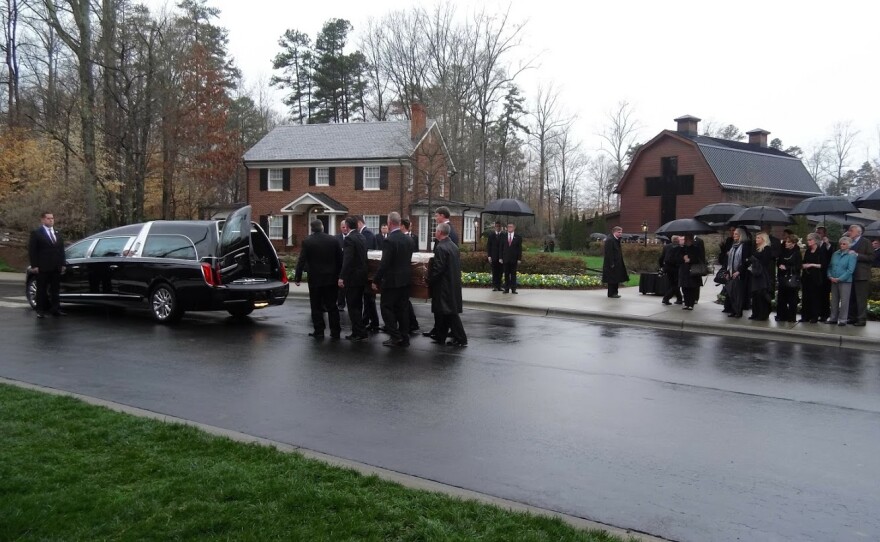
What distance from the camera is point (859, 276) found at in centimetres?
1186

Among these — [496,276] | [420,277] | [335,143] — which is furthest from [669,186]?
[420,277]

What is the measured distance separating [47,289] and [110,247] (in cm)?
145

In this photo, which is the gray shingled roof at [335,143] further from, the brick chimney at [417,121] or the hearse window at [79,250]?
the hearse window at [79,250]

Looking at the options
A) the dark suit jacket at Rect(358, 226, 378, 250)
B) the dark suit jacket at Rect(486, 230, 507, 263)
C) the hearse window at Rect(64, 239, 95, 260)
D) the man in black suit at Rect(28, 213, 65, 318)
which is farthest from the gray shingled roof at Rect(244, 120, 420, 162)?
the man in black suit at Rect(28, 213, 65, 318)

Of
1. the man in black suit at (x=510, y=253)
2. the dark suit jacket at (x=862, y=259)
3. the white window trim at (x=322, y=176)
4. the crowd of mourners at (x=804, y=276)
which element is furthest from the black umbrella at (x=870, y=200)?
the white window trim at (x=322, y=176)

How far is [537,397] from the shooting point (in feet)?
23.0

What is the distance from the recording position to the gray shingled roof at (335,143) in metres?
38.8

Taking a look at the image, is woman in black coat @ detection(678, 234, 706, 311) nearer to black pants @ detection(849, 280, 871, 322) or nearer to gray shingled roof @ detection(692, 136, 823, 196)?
black pants @ detection(849, 280, 871, 322)

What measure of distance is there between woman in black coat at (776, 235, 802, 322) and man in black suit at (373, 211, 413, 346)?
7.12 metres

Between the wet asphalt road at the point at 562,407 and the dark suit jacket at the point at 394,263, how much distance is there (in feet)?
3.21

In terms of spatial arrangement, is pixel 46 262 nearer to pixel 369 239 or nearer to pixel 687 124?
pixel 369 239

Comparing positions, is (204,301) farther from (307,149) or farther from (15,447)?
(307,149)

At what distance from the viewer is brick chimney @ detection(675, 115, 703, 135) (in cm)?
4828

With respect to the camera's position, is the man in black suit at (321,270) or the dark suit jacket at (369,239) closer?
the man in black suit at (321,270)
